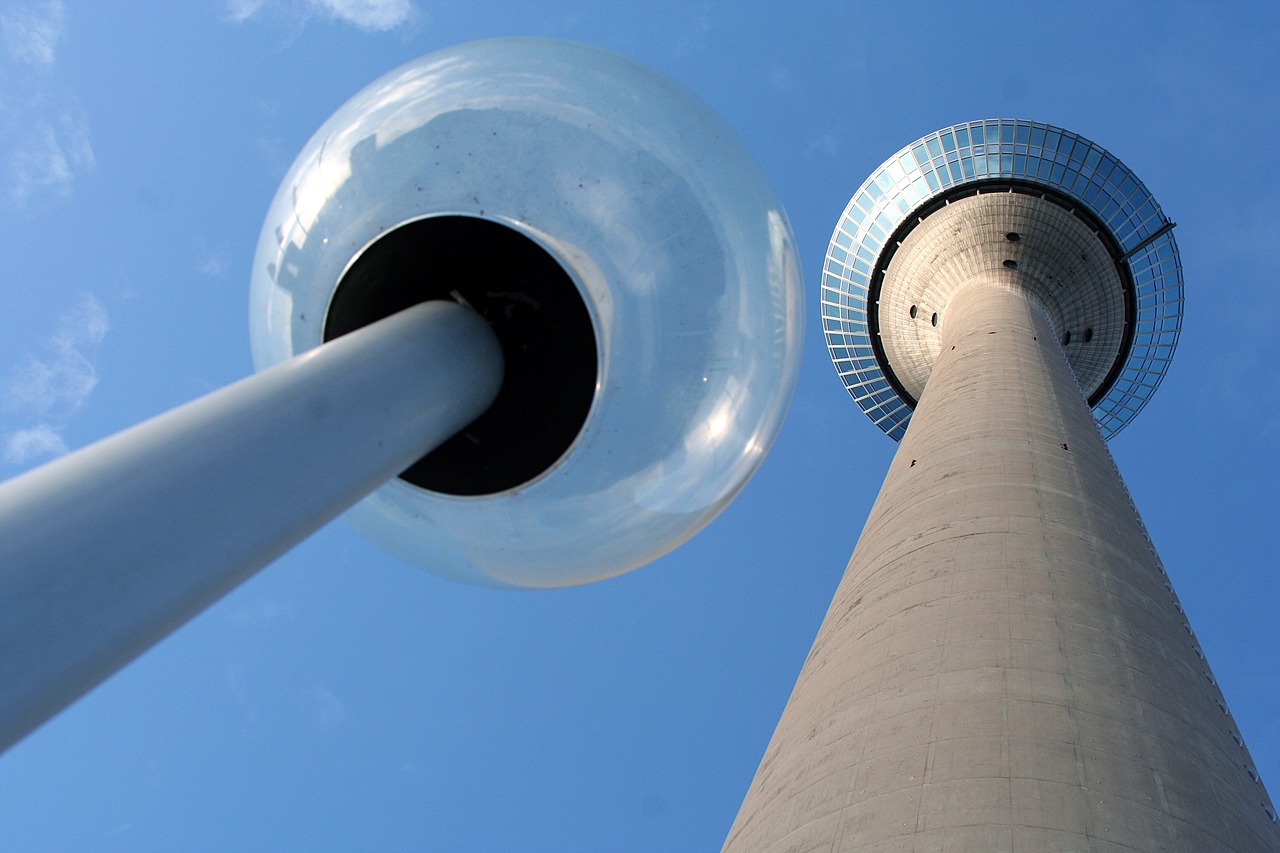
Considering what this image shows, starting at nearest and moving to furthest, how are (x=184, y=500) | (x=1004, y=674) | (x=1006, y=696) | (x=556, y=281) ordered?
(x=184, y=500) < (x=556, y=281) < (x=1006, y=696) < (x=1004, y=674)

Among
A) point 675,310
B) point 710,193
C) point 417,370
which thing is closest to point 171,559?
point 417,370

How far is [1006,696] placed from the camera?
621 centimetres

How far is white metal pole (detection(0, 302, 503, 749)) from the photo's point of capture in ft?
7.43

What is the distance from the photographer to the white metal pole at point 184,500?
227cm

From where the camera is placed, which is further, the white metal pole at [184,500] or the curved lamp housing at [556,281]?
the curved lamp housing at [556,281]

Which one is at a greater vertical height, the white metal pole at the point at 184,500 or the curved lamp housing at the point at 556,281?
the curved lamp housing at the point at 556,281

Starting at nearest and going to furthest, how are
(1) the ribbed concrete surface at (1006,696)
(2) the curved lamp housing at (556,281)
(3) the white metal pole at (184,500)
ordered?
(3) the white metal pole at (184,500), (2) the curved lamp housing at (556,281), (1) the ribbed concrete surface at (1006,696)

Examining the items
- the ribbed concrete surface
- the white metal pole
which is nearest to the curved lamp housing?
the white metal pole

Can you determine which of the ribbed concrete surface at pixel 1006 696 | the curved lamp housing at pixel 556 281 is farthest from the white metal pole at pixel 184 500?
the ribbed concrete surface at pixel 1006 696

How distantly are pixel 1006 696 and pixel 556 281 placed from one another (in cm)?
393

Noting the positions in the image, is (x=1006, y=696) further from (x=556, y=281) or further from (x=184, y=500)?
(x=184, y=500)

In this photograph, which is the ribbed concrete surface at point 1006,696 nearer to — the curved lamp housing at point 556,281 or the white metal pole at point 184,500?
the curved lamp housing at point 556,281

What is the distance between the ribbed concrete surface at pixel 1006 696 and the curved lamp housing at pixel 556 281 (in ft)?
7.16

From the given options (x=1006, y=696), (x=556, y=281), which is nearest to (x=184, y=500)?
(x=556, y=281)
